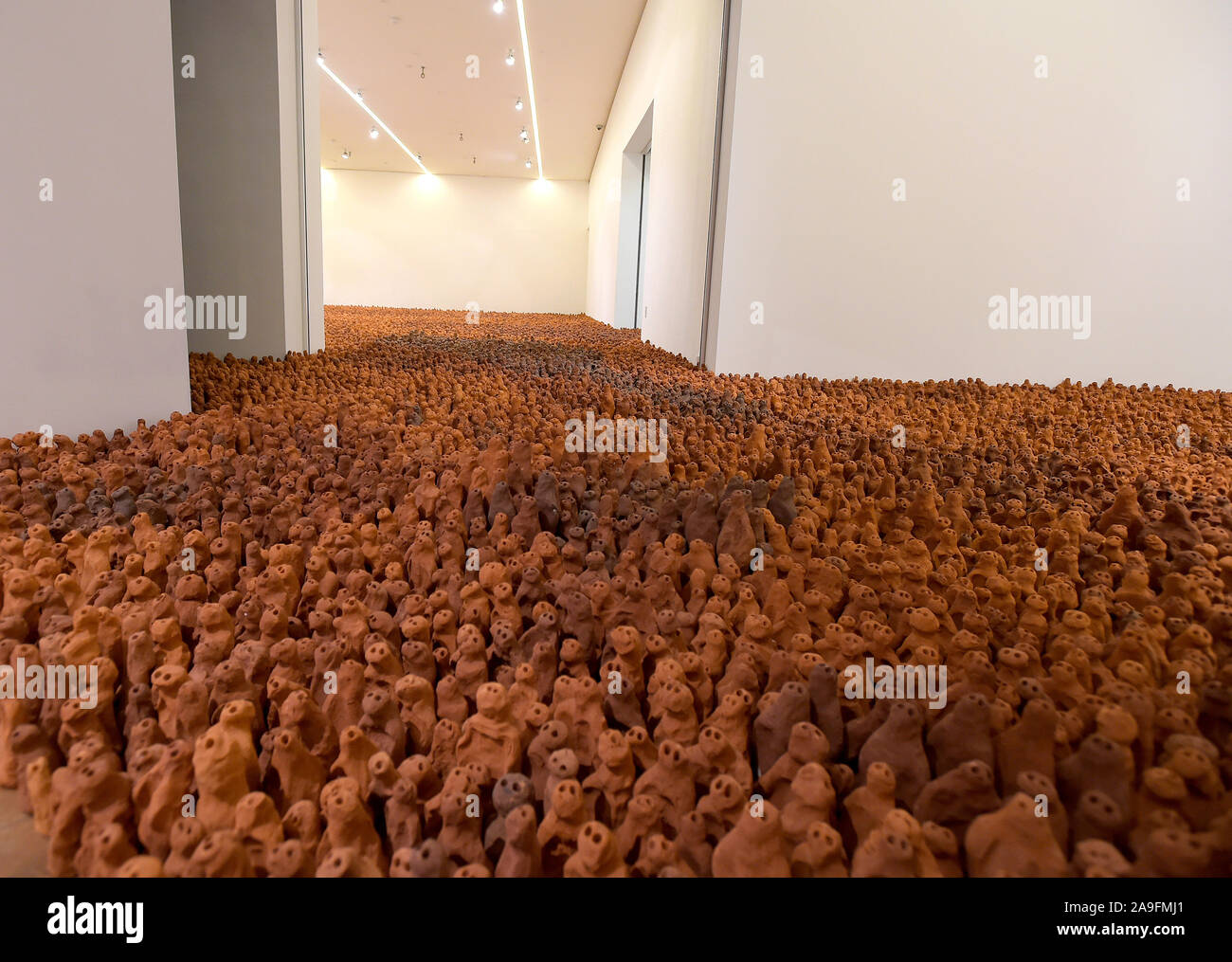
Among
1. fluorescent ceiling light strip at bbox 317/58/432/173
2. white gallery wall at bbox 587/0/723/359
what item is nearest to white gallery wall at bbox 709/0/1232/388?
white gallery wall at bbox 587/0/723/359

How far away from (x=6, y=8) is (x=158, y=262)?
89 centimetres

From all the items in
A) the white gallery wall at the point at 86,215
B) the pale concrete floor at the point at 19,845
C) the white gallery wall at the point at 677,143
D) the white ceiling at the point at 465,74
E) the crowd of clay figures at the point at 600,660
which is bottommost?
the pale concrete floor at the point at 19,845

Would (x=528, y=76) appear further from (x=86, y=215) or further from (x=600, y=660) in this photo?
(x=600, y=660)

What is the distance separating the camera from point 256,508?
186 cm

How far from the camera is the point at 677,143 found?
688 cm

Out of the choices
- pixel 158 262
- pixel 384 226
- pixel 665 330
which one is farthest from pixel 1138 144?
pixel 384 226

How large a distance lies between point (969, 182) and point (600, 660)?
5487 mm

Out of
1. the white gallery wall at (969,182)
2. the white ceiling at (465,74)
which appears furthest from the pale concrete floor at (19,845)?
the white ceiling at (465,74)

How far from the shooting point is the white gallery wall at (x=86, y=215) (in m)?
2.48

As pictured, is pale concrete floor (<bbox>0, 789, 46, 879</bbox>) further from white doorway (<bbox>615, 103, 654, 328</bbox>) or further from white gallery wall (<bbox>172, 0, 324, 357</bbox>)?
white doorway (<bbox>615, 103, 654, 328</bbox>)

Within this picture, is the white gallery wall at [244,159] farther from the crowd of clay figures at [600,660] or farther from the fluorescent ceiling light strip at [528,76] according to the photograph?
the fluorescent ceiling light strip at [528,76]

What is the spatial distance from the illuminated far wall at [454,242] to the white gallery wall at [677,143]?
346 inches
